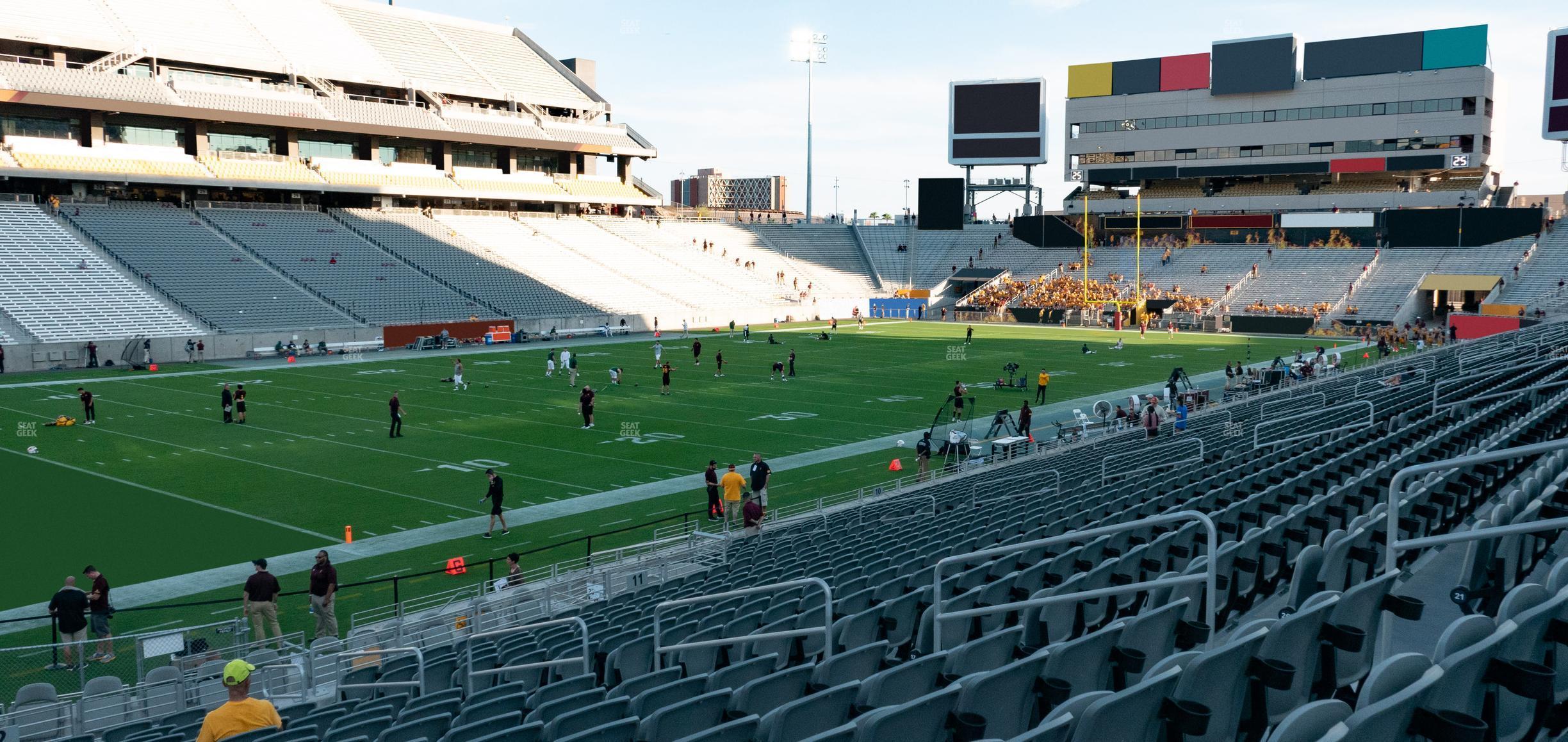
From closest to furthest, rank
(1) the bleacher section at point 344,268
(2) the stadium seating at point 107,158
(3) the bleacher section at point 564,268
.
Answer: (1) the bleacher section at point 344,268 → (2) the stadium seating at point 107,158 → (3) the bleacher section at point 564,268

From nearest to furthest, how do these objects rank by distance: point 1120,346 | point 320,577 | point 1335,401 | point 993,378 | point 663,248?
point 320,577 < point 1335,401 < point 993,378 < point 1120,346 < point 663,248

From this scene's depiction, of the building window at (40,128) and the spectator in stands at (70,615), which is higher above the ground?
the building window at (40,128)

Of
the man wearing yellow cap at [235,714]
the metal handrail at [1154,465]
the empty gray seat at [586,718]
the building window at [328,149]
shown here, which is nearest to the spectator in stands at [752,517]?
the metal handrail at [1154,465]

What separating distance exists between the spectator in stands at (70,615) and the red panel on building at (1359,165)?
261 ft

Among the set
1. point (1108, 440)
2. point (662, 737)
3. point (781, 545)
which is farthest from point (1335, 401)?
point (662, 737)

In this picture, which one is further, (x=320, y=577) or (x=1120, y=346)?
(x=1120, y=346)

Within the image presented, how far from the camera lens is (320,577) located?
1350cm

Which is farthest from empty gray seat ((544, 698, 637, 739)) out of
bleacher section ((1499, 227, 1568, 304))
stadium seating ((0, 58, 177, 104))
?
bleacher section ((1499, 227, 1568, 304))

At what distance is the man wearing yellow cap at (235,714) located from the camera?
6453 millimetres

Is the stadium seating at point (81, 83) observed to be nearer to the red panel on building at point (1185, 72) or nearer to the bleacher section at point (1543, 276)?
the red panel on building at point (1185, 72)

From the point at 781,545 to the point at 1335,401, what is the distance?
515 inches

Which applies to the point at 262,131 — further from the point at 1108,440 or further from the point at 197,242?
the point at 1108,440

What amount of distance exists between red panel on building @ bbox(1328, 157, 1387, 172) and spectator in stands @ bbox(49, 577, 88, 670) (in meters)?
79.5

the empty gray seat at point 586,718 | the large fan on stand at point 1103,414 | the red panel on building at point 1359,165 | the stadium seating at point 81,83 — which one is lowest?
the large fan on stand at point 1103,414
